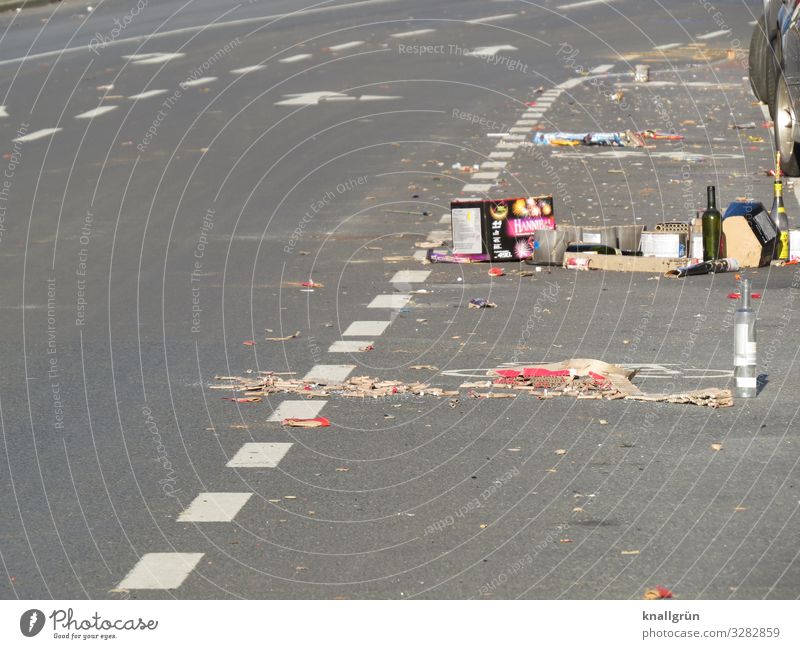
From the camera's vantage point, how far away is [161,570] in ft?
20.9

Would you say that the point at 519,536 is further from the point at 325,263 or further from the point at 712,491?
the point at 325,263

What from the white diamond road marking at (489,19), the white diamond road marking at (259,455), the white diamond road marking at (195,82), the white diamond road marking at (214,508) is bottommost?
the white diamond road marking at (489,19)

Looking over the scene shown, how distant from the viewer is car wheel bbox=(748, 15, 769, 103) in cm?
2041

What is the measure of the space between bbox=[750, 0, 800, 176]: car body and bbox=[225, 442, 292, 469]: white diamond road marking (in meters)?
9.21

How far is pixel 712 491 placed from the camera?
729 cm

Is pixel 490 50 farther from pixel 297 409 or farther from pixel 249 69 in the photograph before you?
pixel 297 409

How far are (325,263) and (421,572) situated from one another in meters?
7.04

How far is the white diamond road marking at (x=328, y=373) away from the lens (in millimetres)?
9492

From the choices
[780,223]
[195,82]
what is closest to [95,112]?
[195,82]

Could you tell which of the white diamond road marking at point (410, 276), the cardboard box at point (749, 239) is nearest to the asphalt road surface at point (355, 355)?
the white diamond road marking at point (410, 276)

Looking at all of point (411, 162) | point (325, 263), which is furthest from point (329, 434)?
point (411, 162)

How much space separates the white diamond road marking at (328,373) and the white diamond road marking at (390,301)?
73.1 inches

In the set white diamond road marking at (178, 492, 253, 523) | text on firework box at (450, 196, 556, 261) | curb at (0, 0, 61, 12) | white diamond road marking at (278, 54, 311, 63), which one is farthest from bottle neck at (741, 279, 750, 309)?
curb at (0, 0, 61, 12)

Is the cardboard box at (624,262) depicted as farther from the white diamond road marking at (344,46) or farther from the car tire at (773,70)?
the white diamond road marking at (344,46)
